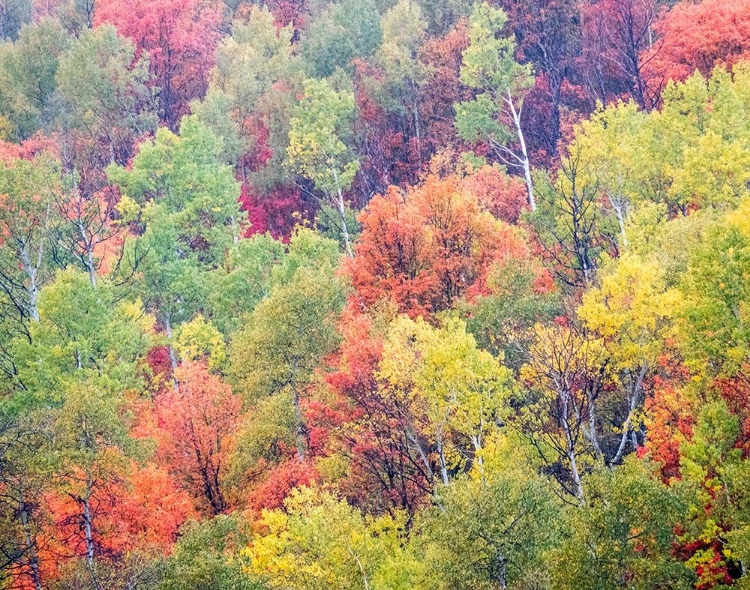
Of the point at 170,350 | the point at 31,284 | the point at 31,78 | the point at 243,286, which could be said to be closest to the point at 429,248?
the point at 243,286

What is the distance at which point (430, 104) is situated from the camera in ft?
257

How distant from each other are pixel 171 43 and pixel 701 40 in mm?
55150

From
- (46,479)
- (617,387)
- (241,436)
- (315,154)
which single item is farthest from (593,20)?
(46,479)

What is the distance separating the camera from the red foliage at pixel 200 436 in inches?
1886

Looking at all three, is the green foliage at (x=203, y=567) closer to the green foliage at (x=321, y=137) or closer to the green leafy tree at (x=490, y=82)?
the green foliage at (x=321, y=137)

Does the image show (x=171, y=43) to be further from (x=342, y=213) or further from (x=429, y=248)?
(x=429, y=248)

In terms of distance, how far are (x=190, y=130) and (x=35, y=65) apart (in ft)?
92.7

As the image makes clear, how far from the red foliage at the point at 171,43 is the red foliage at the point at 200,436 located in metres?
49.4

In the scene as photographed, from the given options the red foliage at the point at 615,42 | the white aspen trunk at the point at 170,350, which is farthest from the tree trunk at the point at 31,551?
the red foliage at the point at 615,42

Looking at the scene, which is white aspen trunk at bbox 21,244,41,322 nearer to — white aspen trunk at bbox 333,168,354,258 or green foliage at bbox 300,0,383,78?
white aspen trunk at bbox 333,168,354,258

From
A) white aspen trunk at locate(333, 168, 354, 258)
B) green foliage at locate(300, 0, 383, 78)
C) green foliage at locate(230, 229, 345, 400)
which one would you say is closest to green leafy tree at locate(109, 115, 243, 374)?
white aspen trunk at locate(333, 168, 354, 258)

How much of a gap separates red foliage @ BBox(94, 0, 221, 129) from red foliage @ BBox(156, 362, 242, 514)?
49.4 metres

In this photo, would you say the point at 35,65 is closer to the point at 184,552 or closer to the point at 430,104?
the point at 430,104

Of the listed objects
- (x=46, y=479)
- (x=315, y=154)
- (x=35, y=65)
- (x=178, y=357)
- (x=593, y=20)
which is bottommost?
(x=46, y=479)
